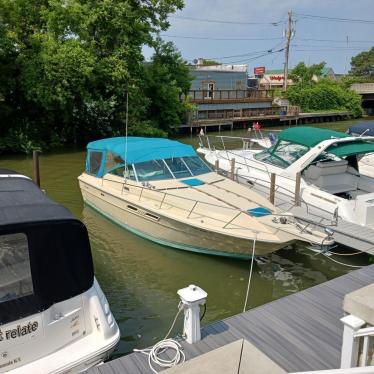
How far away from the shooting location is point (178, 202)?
9.40 meters

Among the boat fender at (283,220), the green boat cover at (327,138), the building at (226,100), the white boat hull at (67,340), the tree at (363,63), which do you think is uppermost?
the tree at (363,63)

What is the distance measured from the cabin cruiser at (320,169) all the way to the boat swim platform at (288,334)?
157 inches

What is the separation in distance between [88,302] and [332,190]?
26.9 ft

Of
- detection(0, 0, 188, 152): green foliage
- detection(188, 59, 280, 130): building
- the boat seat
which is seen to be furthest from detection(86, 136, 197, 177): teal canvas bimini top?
detection(188, 59, 280, 130): building

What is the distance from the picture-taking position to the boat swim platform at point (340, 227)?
8500mm

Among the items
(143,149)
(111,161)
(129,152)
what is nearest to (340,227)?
(143,149)

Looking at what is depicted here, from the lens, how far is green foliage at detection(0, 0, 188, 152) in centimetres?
2011

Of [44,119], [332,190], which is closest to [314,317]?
[332,190]

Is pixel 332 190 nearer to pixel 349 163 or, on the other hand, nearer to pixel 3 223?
pixel 349 163

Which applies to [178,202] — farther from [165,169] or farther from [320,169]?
[320,169]

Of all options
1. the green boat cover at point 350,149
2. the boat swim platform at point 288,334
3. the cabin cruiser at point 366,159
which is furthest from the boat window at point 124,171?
the cabin cruiser at point 366,159

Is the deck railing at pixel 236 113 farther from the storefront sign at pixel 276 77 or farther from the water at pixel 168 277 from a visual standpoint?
the storefront sign at pixel 276 77

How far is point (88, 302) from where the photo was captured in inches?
192

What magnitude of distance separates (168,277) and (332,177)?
222 inches
